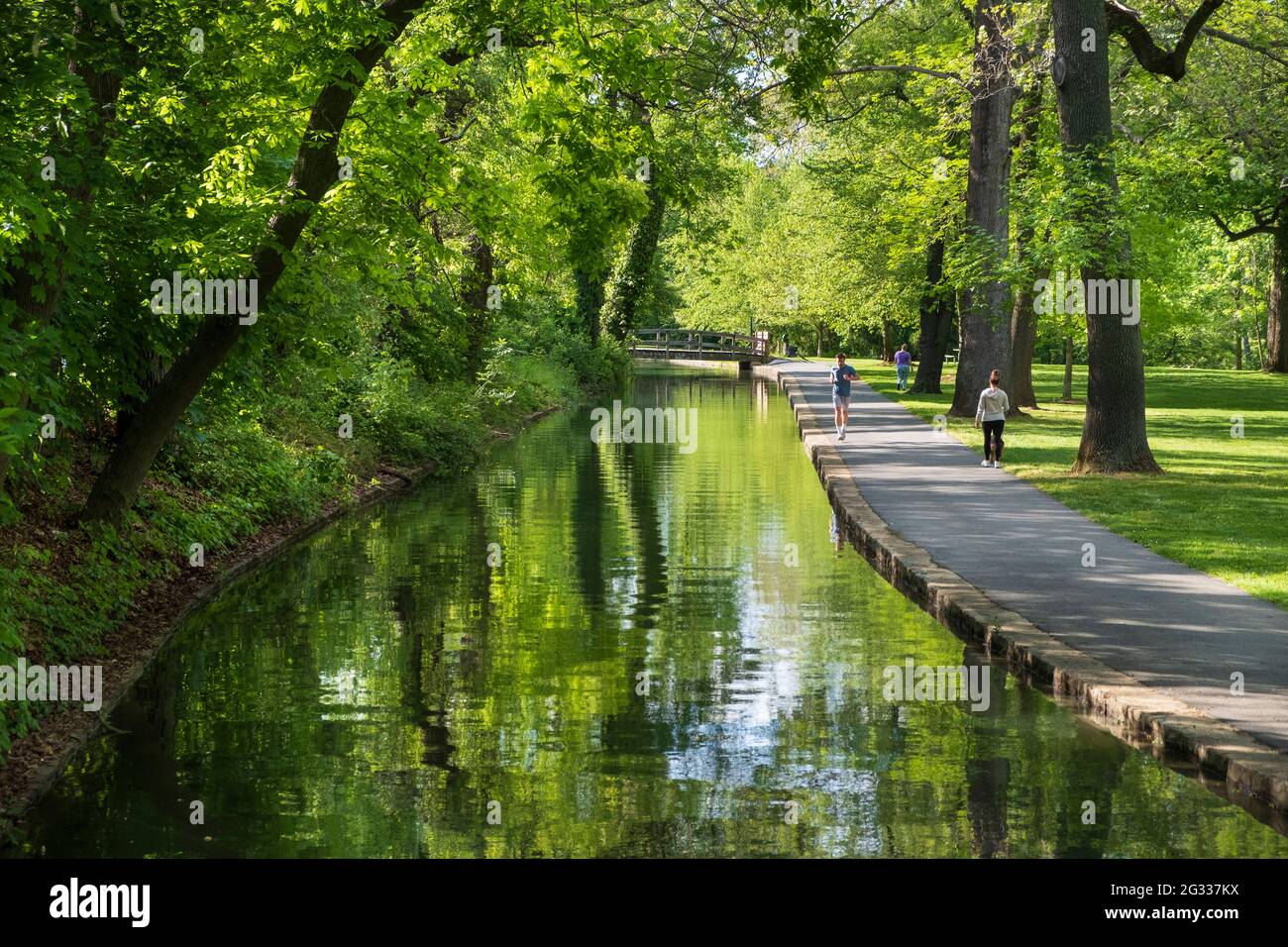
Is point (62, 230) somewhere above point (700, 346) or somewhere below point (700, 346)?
below

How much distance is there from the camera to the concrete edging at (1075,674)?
8.20 metres

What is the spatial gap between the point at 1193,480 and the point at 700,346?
224 feet

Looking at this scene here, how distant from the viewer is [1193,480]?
2205cm

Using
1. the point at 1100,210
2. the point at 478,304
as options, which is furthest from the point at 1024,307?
the point at 1100,210

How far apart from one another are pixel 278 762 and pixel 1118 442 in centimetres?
1638

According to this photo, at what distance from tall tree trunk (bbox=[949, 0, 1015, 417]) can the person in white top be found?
21.5 ft

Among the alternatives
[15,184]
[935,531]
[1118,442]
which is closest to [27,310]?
[15,184]

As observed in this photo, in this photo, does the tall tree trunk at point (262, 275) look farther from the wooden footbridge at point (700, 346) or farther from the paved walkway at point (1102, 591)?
the wooden footbridge at point (700, 346)

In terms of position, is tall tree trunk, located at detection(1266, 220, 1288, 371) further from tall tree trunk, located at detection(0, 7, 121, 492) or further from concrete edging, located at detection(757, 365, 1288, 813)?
tall tree trunk, located at detection(0, 7, 121, 492)

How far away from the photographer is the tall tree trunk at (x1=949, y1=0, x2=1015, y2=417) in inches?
1253

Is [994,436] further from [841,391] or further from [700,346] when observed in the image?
[700,346]

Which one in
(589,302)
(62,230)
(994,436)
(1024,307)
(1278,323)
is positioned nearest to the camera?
(62,230)

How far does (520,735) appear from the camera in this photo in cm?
960
